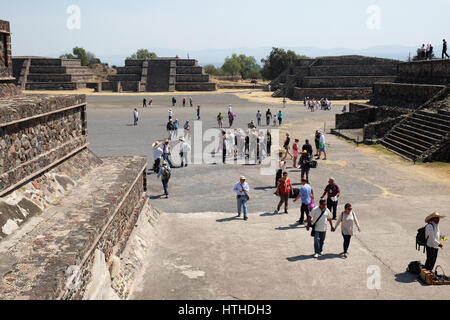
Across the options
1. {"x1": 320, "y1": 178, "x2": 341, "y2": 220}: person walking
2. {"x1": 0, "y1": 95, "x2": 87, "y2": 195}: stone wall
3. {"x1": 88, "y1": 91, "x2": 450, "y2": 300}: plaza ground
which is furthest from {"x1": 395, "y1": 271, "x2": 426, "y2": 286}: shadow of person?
{"x1": 0, "y1": 95, "x2": 87, "y2": 195}: stone wall

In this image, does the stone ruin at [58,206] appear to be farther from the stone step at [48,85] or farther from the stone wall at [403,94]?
the stone step at [48,85]

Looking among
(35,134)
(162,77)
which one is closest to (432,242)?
(35,134)

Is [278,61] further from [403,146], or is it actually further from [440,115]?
[403,146]

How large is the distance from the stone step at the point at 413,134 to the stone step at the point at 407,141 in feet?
0.90

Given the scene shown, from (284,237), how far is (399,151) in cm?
1364

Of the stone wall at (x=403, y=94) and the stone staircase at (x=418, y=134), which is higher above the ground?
the stone wall at (x=403, y=94)

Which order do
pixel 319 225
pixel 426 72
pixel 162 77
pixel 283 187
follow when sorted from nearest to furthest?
pixel 319 225 < pixel 283 187 < pixel 426 72 < pixel 162 77

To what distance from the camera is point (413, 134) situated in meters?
22.8

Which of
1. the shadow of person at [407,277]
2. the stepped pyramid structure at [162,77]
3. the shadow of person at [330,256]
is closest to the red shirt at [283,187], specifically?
the shadow of person at [330,256]

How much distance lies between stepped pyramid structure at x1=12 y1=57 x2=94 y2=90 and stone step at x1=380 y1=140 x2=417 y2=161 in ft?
170

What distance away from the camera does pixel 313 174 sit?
1733cm

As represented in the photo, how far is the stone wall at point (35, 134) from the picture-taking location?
7602 mm

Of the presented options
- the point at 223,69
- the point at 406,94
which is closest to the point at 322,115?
the point at 406,94

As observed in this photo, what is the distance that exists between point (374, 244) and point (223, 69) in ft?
342
